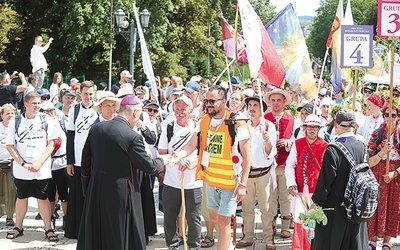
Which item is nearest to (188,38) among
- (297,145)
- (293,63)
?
(293,63)

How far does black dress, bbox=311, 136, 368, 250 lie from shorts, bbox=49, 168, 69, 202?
Answer: 4.15 m

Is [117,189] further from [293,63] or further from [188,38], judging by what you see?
[188,38]

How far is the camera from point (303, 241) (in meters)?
7.05

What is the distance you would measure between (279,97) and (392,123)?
1.58 meters

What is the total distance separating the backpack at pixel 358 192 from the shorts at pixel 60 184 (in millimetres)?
4468

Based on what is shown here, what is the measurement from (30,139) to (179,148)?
87.5 inches

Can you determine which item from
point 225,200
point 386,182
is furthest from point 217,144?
point 386,182

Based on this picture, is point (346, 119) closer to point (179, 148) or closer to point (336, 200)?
point (336, 200)

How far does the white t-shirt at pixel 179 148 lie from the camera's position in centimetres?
722

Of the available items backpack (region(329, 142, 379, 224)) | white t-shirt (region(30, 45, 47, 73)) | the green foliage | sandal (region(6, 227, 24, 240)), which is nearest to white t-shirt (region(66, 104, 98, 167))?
sandal (region(6, 227, 24, 240))

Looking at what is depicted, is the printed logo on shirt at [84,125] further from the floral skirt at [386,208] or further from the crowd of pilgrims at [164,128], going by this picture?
the floral skirt at [386,208]

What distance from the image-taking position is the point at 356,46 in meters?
8.65

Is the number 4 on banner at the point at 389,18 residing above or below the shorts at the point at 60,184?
above

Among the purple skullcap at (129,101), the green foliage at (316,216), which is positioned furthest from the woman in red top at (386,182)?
the purple skullcap at (129,101)
